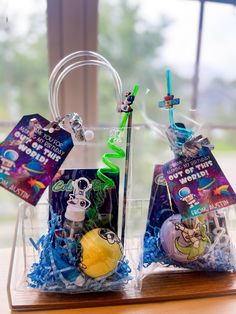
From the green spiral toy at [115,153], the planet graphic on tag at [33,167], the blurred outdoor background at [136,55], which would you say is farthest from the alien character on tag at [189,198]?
the blurred outdoor background at [136,55]

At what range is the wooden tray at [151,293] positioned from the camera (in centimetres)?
48

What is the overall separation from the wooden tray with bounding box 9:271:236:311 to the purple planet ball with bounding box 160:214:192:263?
1.6 inches

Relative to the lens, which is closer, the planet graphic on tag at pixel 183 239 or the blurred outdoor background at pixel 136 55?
the planet graphic on tag at pixel 183 239

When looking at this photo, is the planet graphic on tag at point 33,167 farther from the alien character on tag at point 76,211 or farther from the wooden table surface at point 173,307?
the wooden table surface at point 173,307

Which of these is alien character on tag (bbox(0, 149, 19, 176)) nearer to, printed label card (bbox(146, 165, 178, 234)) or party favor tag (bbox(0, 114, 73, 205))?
party favor tag (bbox(0, 114, 73, 205))

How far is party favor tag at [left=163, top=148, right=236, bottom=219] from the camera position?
0.51 metres

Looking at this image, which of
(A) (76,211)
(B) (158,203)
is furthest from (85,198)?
(B) (158,203)

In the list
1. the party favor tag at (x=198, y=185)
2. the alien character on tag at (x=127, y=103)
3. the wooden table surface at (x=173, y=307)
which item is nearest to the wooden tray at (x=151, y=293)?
the wooden table surface at (x=173, y=307)

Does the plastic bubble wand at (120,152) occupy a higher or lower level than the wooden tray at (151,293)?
higher

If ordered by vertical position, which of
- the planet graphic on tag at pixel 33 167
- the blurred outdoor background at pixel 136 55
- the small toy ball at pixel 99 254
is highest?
the blurred outdoor background at pixel 136 55

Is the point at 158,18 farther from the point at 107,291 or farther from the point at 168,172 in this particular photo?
the point at 107,291

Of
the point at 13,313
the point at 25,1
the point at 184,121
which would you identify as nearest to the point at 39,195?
the point at 13,313

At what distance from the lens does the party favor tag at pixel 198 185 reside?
515 mm

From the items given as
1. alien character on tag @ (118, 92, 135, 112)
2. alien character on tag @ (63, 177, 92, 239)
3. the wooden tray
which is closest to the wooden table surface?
the wooden tray
